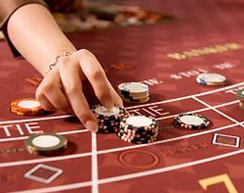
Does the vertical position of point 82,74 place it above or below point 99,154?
above

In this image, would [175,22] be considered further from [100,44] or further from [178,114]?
[178,114]

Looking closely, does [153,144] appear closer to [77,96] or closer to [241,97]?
[77,96]

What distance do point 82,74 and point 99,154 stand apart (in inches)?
7.7

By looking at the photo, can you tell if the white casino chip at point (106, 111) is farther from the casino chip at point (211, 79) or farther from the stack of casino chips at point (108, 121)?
the casino chip at point (211, 79)

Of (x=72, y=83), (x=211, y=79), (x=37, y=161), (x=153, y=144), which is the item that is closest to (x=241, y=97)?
(x=211, y=79)

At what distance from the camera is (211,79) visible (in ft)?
3.73

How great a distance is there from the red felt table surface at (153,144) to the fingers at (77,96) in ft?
0.09

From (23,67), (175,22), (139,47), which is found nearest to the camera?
(23,67)

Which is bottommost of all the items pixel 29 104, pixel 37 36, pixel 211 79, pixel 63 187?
pixel 63 187

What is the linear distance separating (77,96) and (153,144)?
0.17m

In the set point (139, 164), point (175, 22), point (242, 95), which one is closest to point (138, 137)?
point (139, 164)

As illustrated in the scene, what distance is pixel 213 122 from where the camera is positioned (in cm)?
92

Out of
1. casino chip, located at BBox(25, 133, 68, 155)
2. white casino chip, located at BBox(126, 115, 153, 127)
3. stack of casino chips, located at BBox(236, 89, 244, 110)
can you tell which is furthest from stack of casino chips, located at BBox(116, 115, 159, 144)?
stack of casino chips, located at BBox(236, 89, 244, 110)

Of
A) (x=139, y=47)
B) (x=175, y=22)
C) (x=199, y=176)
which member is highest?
(x=175, y=22)
